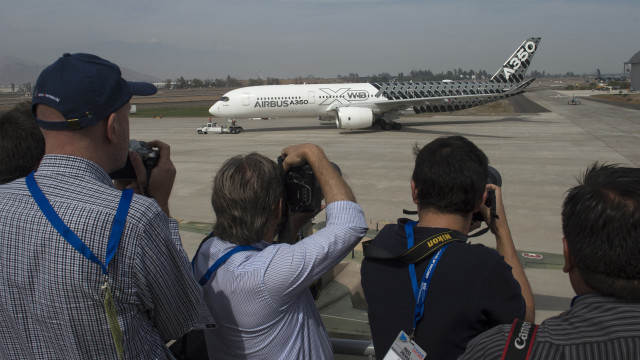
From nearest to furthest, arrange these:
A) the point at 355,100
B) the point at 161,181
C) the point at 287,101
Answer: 1. the point at 161,181
2. the point at 287,101
3. the point at 355,100

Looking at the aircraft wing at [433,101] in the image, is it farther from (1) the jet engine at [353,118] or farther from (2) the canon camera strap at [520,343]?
(2) the canon camera strap at [520,343]

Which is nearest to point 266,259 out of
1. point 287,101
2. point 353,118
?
point 353,118

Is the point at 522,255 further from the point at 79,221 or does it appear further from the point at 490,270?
the point at 79,221

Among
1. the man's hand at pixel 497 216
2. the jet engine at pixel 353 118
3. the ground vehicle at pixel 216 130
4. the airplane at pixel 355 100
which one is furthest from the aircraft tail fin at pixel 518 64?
the man's hand at pixel 497 216

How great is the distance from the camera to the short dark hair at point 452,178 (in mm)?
2252

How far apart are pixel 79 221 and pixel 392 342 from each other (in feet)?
4.97

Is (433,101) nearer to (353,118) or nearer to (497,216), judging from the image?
(353,118)

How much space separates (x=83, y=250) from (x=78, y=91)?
25.2 inches

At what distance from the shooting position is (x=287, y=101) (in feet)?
82.2

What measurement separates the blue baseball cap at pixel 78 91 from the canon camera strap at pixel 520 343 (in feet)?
5.67

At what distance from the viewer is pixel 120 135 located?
1.92m

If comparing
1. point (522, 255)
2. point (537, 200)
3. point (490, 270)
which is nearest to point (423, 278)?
point (490, 270)

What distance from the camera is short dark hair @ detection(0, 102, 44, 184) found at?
2750mm

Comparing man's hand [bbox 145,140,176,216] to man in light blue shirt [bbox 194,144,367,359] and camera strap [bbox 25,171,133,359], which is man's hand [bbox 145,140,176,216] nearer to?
man in light blue shirt [bbox 194,144,367,359]
